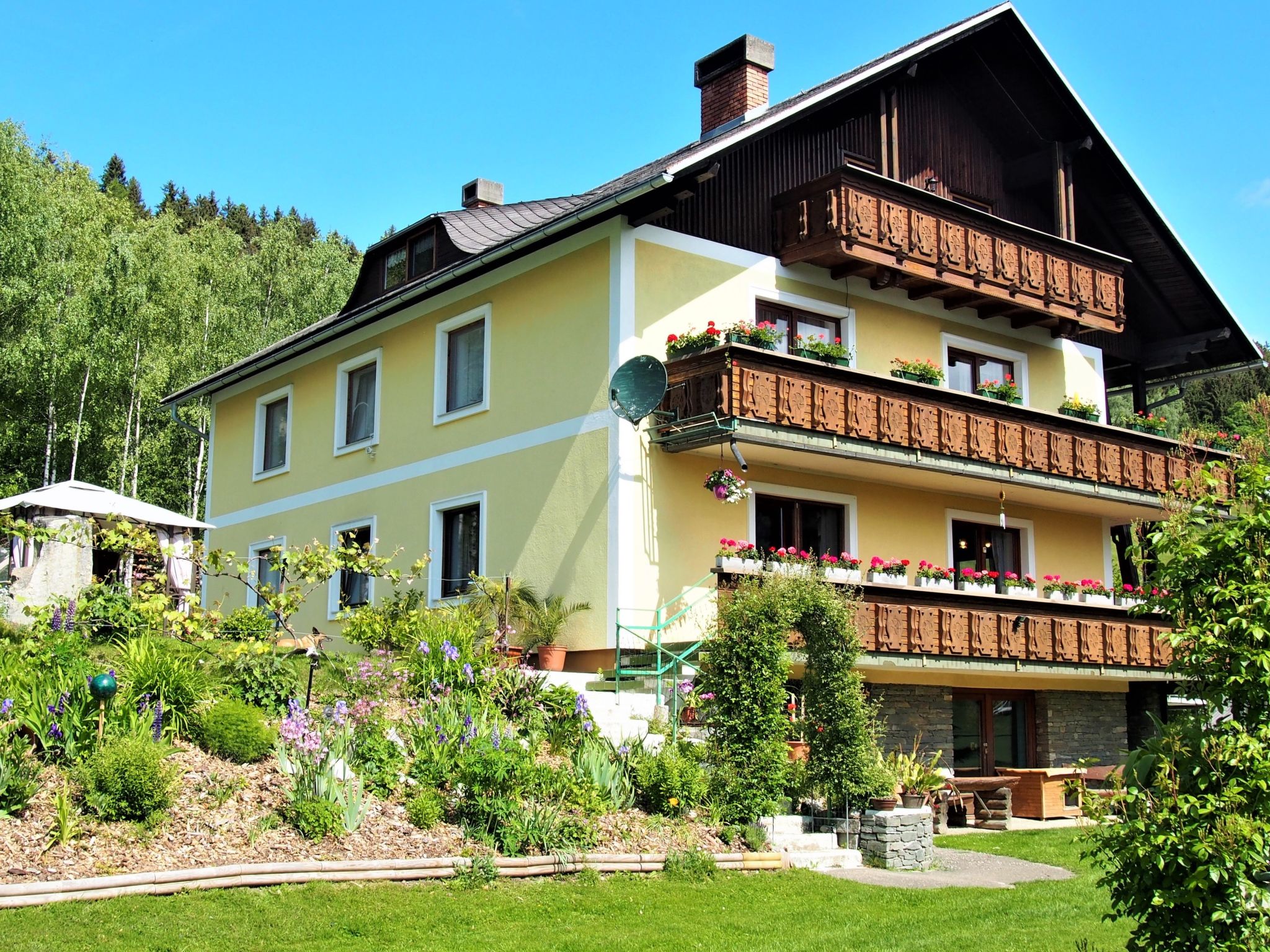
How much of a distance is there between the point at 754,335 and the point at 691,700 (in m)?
5.06

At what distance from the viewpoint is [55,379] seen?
31.3m

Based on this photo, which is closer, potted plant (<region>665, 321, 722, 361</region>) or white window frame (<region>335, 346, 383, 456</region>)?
potted plant (<region>665, 321, 722, 361</region>)

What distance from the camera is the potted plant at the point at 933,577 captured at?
18406mm

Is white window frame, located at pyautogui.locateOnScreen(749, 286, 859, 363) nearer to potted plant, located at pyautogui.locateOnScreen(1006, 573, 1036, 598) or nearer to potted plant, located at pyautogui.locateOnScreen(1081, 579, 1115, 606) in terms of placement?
potted plant, located at pyautogui.locateOnScreen(1006, 573, 1036, 598)

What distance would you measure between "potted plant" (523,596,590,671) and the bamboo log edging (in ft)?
18.5

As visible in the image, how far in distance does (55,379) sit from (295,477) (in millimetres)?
11096

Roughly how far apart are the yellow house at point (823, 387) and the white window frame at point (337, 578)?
62mm

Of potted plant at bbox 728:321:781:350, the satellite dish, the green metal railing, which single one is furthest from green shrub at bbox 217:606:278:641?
potted plant at bbox 728:321:781:350

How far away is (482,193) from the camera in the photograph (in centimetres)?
2600

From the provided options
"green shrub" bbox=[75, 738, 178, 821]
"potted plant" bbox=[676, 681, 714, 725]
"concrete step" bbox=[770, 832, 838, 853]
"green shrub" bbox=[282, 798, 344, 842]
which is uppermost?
"potted plant" bbox=[676, 681, 714, 725]

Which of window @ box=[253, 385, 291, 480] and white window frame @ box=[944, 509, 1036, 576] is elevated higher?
window @ box=[253, 385, 291, 480]

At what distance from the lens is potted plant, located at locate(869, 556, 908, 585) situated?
18047 millimetres

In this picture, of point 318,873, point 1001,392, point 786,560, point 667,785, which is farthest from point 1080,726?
point 318,873

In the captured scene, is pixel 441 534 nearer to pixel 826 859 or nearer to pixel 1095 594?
pixel 826 859
